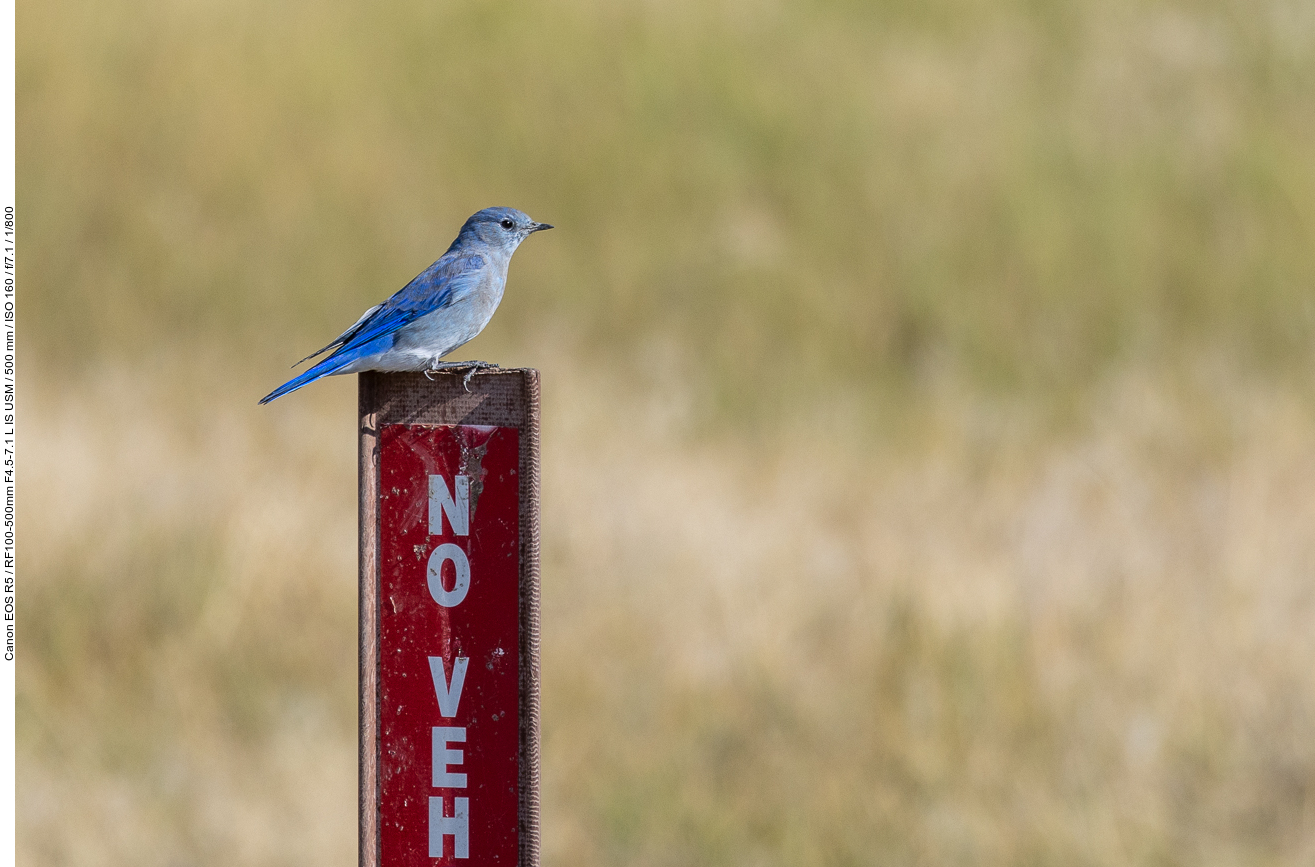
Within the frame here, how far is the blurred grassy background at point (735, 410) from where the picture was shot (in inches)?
176

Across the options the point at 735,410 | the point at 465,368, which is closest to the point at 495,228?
the point at 465,368

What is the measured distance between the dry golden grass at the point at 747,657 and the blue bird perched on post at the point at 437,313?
2.24 m

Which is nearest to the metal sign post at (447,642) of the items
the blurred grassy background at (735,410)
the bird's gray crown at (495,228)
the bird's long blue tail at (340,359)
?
the bird's long blue tail at (340,359)

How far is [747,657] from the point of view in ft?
16.7

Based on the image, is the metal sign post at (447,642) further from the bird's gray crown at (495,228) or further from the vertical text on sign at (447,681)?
the bird's gray crown at (495,228)

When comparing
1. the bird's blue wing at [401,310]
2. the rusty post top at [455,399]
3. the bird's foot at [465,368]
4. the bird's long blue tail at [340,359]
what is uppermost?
the bird's blue wing at [401,310]

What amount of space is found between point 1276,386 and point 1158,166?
3346 millimetres

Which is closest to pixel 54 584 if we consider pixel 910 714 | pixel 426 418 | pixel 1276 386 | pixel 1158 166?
pixel 910 714

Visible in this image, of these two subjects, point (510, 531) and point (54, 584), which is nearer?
point (510, 531)

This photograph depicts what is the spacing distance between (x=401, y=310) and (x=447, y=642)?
2.27 feet

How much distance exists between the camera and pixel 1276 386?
8.88m

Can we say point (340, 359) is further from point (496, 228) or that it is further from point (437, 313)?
point (496, 228)

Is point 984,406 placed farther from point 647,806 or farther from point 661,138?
point 647,806

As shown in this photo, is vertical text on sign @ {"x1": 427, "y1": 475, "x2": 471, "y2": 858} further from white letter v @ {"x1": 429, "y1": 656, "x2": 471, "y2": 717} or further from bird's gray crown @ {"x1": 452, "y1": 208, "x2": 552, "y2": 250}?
bird's gray crown @ {"x1": 452, "y1": 208, "x2": 552, "y2": 250}
